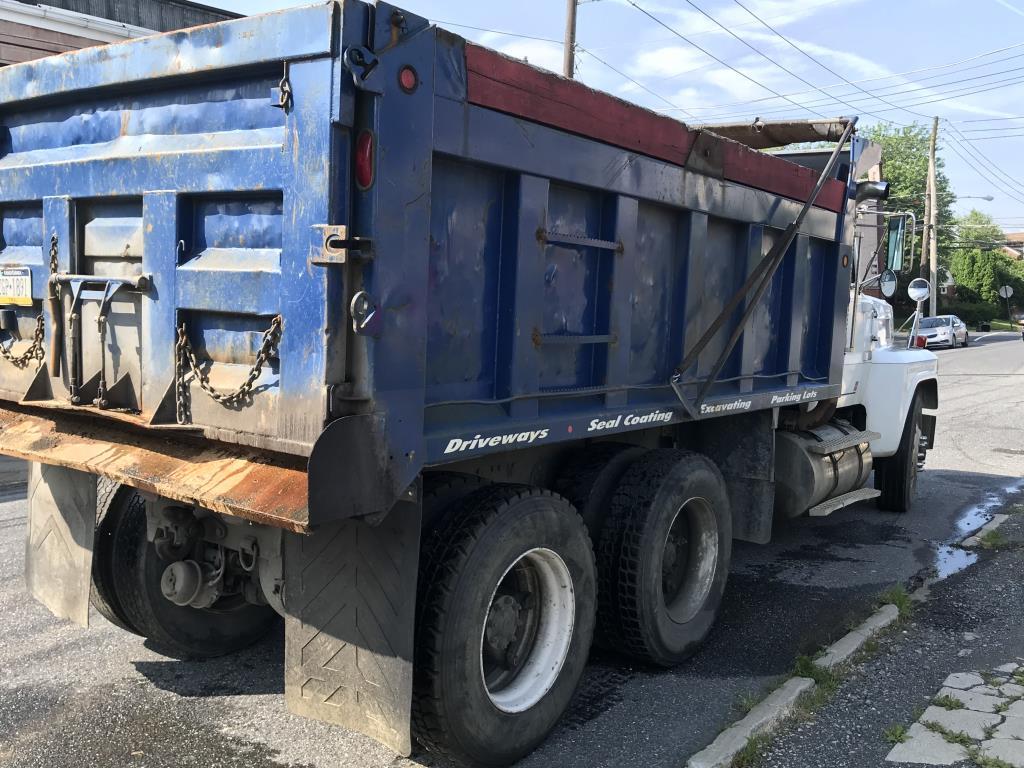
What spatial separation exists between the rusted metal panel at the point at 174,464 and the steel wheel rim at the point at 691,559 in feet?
8.22

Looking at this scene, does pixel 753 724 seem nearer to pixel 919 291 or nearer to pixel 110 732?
pixel 110 732

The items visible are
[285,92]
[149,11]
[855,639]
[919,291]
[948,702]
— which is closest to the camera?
[285,92]

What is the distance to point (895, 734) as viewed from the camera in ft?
12.4

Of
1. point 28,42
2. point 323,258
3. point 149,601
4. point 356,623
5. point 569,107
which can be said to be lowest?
point 149,601

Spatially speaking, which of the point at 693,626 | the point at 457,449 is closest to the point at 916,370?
the point at 693,626

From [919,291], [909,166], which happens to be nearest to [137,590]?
[919,291]

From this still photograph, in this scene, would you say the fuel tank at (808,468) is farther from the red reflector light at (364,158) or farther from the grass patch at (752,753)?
the red reflector light at (364,158)

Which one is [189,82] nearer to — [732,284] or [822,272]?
[732,284]

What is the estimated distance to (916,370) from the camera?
785 centimetres

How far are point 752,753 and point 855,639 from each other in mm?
1483

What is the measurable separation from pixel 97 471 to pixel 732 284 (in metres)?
3.42

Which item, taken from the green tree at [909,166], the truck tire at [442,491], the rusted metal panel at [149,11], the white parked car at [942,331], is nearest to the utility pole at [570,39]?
the rusted metal panel at [149,11]

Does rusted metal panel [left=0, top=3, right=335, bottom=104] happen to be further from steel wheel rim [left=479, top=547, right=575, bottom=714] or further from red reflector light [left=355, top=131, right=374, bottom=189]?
steel wheel rim [left=479, top=547, right=575, bottom=714]

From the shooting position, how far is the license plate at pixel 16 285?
12.5 ft
